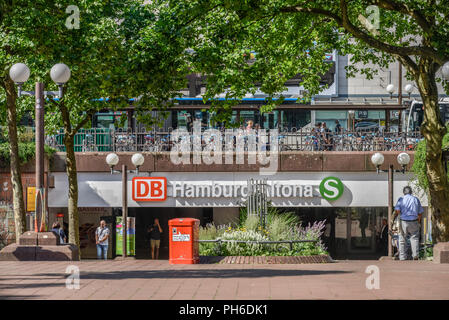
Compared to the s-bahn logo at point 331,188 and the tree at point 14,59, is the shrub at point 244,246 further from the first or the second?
the s-bahn logo at point 331,188

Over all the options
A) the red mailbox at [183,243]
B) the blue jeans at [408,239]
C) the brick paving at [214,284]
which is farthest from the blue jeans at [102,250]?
the brick paving at [214,284]

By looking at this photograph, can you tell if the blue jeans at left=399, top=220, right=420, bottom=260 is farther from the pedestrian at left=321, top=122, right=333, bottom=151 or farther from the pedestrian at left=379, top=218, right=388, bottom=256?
the pedestrian at left=379, top=218, right=388, bottom=256

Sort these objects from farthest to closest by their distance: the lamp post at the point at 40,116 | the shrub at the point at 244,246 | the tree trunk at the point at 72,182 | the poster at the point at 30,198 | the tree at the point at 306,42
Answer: the poster at the point at 30,198, the tree trunk at the point at 72,182, the shrub at the point at 244,246, the tree at the point at 306,42, the lamp post at the point at 40,116

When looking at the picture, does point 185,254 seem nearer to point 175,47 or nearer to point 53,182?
point 175,47

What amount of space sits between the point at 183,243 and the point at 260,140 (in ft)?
43.3

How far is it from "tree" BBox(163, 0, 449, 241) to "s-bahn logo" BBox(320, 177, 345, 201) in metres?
6.45

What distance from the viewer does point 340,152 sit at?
95.7ft

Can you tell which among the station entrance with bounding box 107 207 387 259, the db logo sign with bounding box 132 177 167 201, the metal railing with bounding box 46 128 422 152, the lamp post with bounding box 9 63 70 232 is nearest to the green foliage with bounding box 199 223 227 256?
the lamp post with bounding box 9 63 70 232

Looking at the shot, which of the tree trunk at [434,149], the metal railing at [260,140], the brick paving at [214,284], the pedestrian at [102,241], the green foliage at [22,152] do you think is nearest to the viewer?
the brick paving at [214,284]

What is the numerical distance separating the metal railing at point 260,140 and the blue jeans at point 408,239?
32.8ft

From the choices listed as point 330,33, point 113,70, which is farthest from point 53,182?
point 113,70

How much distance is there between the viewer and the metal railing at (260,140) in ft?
96.4

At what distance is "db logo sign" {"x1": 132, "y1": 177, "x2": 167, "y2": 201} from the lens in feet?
96.5

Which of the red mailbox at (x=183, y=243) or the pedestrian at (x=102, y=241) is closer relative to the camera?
the red mailbox at (x=183, y=243)
